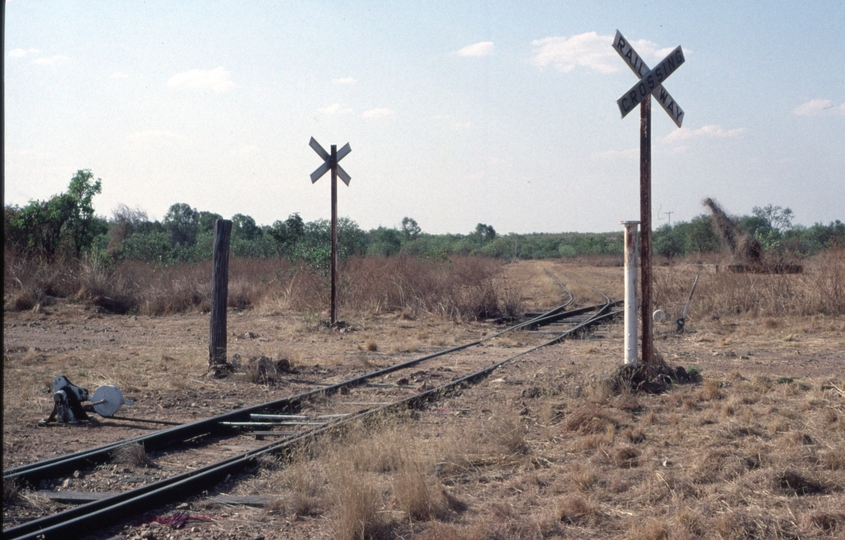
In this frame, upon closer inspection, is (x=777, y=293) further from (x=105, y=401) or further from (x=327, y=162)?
(x=105, y=401)

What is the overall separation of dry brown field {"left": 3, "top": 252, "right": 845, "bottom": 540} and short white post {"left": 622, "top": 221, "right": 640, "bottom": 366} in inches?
15.7

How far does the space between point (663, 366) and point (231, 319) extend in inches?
575

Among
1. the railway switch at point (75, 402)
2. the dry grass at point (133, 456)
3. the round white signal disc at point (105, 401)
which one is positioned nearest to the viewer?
the dry grass at point (133, 456)

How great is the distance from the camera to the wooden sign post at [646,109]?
28.7 feet

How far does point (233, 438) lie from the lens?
299 inches

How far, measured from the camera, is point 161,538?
4.60m

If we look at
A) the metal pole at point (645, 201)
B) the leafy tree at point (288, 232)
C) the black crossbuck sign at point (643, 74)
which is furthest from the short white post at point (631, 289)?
the leafy tree at point (288, 232)

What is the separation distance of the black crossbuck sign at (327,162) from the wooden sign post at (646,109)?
994 centimetres

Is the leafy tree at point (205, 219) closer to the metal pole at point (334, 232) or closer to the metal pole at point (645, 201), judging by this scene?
the metal pole at point (334, 232)

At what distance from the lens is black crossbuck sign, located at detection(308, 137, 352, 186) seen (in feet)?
57.2

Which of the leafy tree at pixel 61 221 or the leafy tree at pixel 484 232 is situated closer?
the leafy tree at pixel 61 221

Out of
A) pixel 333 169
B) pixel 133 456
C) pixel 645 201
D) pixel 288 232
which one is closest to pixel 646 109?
pixel 645 201

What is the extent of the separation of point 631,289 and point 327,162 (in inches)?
414

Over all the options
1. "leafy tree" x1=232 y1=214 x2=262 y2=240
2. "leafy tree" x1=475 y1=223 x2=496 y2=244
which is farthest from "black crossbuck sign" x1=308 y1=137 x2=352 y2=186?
"leafy tree" x1=475 y1=223 x2=496 y2=244
